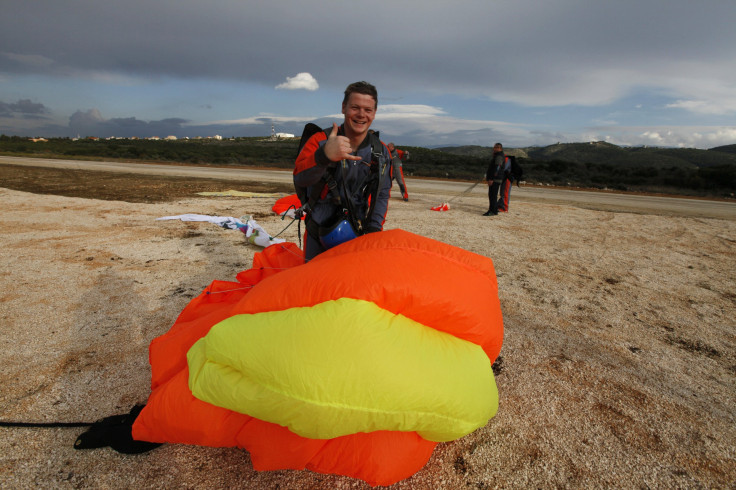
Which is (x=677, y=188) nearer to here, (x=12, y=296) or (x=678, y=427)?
(x=678, y=427)

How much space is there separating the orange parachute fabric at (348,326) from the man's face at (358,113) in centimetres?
80

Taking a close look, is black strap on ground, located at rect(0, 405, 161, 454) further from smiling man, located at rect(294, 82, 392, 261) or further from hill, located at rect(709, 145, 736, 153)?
hill, located at rect(709, 145, 736, 153)

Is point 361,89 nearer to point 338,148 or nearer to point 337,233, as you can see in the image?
point 338,148

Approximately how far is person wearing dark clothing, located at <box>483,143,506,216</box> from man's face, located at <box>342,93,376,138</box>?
727 centimetres

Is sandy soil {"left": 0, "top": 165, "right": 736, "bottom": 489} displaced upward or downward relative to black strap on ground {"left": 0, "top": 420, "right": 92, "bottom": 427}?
upward

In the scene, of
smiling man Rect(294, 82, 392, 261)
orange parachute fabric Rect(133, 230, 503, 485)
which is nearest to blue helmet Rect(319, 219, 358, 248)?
smiling man Rect(294, 82, 392, 261)

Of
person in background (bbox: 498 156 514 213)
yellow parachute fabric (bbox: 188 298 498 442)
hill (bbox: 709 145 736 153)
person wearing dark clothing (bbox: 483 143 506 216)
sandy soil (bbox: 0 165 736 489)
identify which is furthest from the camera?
hill (bbox: 709 145 736 153)

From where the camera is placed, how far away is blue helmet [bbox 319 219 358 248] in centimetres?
241

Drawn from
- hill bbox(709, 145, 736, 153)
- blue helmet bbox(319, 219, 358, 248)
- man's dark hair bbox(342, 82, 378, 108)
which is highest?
hill bbox(709, 145, 736, 153)

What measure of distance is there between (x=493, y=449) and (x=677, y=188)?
25.0m

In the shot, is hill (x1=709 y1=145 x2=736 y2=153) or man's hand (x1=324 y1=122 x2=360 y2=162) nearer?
man's hand (x1=324 y1=122 x2=360 y2=162)

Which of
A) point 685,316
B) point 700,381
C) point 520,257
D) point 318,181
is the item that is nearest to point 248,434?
point 318,181

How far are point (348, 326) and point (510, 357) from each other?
72.2 inches

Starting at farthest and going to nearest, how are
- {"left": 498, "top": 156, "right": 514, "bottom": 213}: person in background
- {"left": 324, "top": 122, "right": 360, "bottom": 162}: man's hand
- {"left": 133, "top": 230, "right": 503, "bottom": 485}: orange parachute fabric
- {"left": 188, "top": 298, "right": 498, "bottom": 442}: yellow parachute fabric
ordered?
{"left": 498, "top": 156, "right": 514, "bottom": 213}: person in background < {"left": 324, "top": 122, "right": 360, "bottom": 162}: man's hand < {"left": 133, "top": 230, "right": 503, "bottom": 485}: orange parachute fabric < {"left": 188, "top": 298, "right": 498, "bottom": 442}: yellow parachute fabric
